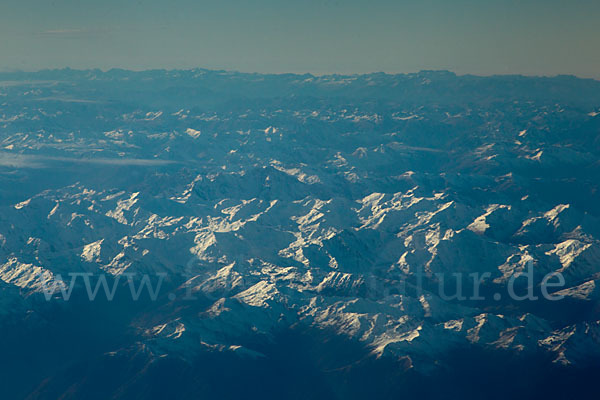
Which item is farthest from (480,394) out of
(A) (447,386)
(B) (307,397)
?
(B) (307,397)

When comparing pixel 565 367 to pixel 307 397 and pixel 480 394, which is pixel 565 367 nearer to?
pixel 480 394

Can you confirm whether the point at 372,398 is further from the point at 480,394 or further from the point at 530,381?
the point at 530,381

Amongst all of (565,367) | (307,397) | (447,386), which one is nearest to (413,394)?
(447,386)

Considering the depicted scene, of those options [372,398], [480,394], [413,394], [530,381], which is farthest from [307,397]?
[530,381]

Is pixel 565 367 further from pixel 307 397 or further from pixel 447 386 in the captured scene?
pixel 307 397

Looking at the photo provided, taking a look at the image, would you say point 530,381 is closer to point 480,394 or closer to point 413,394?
point 480,394

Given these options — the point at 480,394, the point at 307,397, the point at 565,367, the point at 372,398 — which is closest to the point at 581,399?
the point at 565,367
